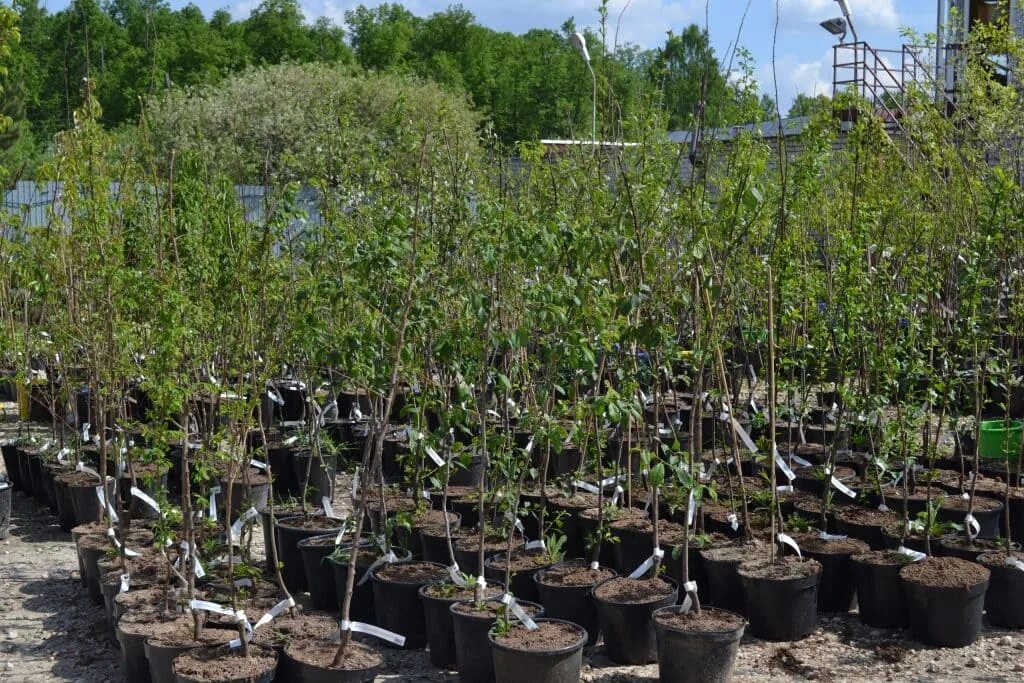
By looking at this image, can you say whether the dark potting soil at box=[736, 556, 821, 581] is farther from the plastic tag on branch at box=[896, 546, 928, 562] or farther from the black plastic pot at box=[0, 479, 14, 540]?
the black plastic pot at box=[0, 479, 14, 540]

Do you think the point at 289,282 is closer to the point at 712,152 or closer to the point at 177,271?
the point at 177,271

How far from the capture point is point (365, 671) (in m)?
4.05

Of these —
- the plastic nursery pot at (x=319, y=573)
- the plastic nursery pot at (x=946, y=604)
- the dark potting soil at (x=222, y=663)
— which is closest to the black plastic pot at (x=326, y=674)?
the dark potting soil at (x=222, y=663)

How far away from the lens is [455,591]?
4.70 metres

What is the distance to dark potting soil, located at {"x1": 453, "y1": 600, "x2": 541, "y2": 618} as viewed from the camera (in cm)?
438

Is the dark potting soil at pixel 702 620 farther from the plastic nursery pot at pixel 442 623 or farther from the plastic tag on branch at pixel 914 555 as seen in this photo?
A: the plastic tag on branch at pixel 914 555

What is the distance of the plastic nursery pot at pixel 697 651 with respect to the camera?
4.18 meters

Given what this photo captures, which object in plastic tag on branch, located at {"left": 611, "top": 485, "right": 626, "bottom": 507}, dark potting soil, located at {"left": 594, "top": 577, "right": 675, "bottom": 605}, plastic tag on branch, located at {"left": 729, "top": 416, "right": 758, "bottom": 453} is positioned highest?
plastic tag on branch, located at {"left": 729, "top": 416, "right": 758, "bottom": 453}

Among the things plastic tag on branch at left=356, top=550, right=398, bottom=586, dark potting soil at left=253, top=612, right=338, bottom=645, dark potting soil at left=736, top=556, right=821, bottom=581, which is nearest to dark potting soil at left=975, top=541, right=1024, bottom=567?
dark potting soil at left=736, top=556, right=821, bottom=581

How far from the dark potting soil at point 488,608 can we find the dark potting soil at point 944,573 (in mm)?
1711

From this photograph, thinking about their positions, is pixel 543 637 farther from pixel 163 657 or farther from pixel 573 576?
pixel 163 657

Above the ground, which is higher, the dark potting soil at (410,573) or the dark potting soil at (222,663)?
the dark potting soil at (410,573)

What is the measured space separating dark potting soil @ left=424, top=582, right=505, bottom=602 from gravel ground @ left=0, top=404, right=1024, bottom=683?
32 cm

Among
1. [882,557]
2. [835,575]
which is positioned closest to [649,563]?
[835,575]
